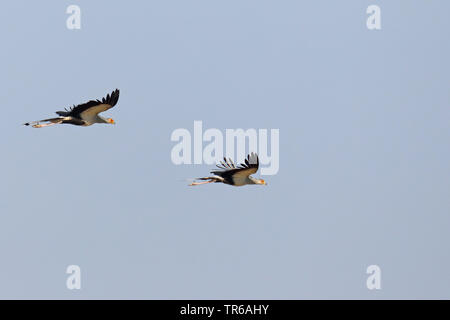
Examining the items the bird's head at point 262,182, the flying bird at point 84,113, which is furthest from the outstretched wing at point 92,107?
the bird's head at point 262,182

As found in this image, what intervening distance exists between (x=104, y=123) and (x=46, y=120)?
2.14 m

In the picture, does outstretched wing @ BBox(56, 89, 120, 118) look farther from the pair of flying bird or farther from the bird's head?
the bird's head

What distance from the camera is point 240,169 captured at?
30.9 metres

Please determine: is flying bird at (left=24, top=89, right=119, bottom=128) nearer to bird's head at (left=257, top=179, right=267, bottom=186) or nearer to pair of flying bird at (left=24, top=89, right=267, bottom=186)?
pair of flying bird at (left=24, top=89, right=267, bottom=186)

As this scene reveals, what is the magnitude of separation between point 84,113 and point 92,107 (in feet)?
1.33

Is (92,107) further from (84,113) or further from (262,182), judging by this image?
(262,182)

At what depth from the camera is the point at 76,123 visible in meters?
31.0

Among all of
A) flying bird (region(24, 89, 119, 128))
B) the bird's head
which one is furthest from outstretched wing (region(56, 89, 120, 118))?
the bird's head

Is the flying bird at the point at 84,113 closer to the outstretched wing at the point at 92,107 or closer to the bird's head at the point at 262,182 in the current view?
the outstretched wing at the point at 92,107

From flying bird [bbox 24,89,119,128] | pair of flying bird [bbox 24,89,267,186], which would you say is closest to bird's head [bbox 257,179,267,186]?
pair of flying bird [bbox 24,89,267,186]

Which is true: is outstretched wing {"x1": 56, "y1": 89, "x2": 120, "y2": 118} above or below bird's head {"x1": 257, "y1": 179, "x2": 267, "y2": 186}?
above

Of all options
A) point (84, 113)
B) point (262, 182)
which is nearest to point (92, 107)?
point (84, 113)

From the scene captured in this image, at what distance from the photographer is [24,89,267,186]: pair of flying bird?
99.2ft
